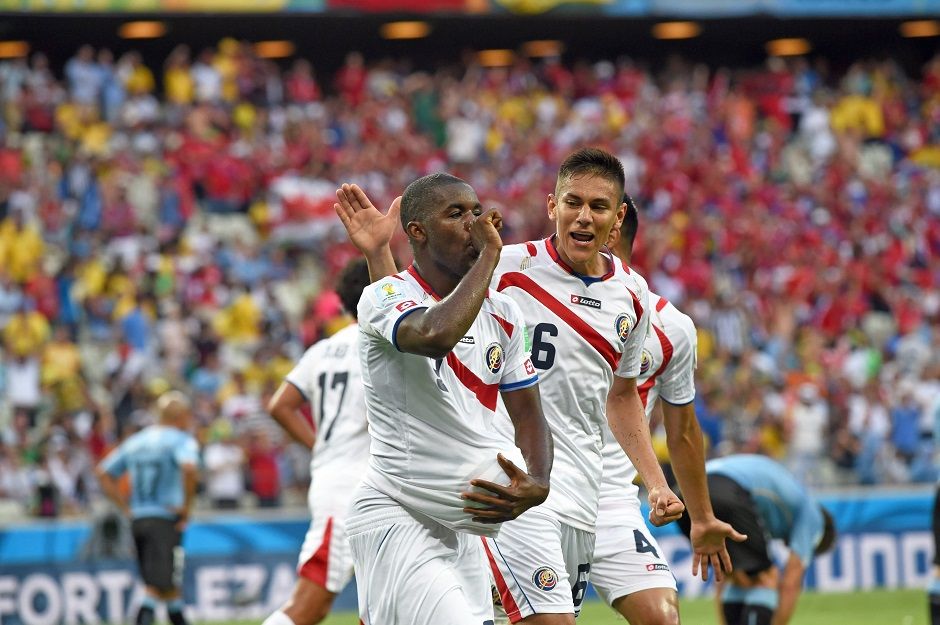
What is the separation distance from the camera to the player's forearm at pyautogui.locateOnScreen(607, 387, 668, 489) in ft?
22.1

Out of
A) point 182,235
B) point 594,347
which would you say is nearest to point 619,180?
point 594,347

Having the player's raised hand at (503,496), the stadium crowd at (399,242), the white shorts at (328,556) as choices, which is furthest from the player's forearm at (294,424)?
the stadium crowd at (399,242)

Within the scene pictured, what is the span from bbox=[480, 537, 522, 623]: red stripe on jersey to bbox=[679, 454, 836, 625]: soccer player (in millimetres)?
3026

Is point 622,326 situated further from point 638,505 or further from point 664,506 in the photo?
point 638,505

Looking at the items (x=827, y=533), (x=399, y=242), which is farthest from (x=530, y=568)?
(x=399, y=242)

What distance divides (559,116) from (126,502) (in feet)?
51.3

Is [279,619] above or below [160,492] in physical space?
below

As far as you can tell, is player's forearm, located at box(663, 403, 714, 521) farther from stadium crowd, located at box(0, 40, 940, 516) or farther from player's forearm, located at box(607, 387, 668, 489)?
stadium crowd, located at box(0, 40, 940, 516)

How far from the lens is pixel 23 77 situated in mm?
24328

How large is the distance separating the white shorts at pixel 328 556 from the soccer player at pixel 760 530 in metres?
2.16

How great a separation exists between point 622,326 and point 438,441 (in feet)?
5.08

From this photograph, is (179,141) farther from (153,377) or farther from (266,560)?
(266,560)

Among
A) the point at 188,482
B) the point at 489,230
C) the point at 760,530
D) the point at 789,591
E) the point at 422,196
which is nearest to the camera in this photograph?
the point at 489,230

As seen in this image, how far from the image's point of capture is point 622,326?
21.4 ft
